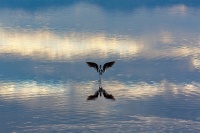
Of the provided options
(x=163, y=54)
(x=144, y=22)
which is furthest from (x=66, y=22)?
(x=163, y=54)

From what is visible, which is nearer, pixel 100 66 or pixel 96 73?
pixel 96 73

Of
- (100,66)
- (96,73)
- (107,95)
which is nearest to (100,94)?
(107,95)

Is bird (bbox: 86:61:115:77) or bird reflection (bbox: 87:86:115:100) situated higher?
bird (bbox: 86:61:115:77)

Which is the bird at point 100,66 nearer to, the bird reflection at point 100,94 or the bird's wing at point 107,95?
the bird reflection at point 100,94

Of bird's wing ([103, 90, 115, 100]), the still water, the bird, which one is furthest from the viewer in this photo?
the bird

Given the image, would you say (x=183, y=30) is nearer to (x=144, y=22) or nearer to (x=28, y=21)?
(x=144, y=22)

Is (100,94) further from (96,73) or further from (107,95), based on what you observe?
(96,73)

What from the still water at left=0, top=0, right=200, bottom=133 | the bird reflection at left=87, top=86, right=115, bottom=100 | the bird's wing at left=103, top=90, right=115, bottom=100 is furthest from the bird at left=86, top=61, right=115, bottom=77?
the bird's wing at left=103, top=90, right=115, bottom=100

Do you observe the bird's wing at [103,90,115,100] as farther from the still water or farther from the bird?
the bird
